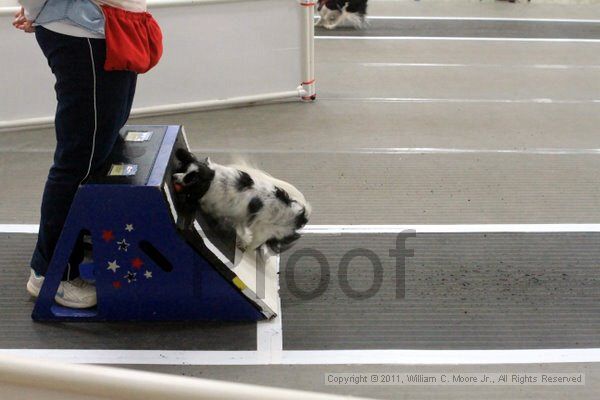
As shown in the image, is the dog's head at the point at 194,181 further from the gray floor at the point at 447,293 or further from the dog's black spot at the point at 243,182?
the gray floor at the point at 447,293

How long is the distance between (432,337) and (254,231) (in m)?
0.69

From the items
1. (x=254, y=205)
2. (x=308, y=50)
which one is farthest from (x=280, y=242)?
(x=308, y=50)

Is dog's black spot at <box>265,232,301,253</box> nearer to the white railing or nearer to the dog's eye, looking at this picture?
the dog's eye

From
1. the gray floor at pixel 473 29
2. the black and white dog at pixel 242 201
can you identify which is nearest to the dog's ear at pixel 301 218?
the black and white dog at pixel 242 201

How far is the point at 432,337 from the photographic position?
229cm

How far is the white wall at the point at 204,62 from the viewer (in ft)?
12.4

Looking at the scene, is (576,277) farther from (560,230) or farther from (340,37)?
(340,37)

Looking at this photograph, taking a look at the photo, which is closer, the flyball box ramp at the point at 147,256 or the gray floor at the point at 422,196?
the flyball box ramp at the point at 147,256

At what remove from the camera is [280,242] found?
8.22 feet

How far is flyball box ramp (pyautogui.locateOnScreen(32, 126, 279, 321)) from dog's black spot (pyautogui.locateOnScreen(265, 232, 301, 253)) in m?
0.13

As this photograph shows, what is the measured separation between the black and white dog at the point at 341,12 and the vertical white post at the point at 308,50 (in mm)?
1870

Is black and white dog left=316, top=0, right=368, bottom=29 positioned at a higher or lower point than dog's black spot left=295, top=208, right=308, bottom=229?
higher

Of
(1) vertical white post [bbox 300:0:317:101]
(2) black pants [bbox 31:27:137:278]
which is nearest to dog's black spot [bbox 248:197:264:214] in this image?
(2) black pants [bbox 31:27:137:278]

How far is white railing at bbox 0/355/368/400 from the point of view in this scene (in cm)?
96
